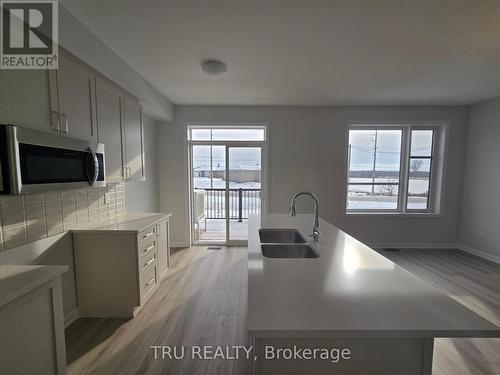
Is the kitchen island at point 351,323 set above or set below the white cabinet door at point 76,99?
below

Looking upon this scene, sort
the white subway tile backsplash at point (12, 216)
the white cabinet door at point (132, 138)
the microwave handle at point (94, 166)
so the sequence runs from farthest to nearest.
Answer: the white cabinet door at point (132, 138) < the microwave handle at point (94, 166) < the white subway tile backsplash at point (12, 216)

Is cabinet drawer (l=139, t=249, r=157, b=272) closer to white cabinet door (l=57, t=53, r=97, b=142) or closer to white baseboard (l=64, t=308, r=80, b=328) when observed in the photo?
white baseboard (l=64, t=308, r=80, b=328)

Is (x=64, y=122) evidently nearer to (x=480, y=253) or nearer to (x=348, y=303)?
(x=348, y=303)

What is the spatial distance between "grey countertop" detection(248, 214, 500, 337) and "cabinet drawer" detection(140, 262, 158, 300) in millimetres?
1506

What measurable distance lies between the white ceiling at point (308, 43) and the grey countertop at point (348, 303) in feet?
5.71

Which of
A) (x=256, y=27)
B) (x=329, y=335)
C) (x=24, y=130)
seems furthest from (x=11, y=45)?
(x=329, y=335)

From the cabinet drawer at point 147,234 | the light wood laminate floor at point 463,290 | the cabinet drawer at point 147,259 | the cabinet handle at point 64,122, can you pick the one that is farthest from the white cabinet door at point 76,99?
the light wood laminate floor at point 463,290

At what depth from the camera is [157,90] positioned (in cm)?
311

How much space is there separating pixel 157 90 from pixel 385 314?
3.47 m

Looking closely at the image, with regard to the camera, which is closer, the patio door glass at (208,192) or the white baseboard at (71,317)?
the white baseboard at (71,317)

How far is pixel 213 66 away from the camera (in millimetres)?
2291

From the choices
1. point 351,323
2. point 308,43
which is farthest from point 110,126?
point 351,323

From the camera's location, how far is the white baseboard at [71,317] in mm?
1966

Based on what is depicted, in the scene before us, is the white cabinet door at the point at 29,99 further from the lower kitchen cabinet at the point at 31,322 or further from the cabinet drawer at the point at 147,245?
the cabinet drawer at the point at 147,245
